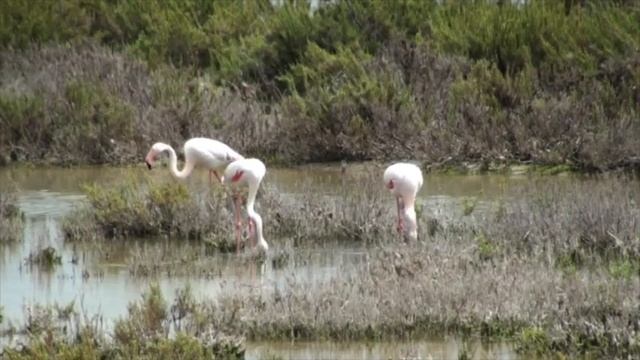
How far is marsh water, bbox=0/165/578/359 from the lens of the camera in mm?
11078

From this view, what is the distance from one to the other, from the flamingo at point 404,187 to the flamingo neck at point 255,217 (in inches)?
41.9

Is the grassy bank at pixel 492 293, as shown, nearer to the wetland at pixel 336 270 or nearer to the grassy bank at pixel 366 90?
the wetland at pixel 336 270

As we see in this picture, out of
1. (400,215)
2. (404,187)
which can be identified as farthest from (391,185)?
(400,215)

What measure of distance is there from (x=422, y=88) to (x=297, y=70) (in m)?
1.76

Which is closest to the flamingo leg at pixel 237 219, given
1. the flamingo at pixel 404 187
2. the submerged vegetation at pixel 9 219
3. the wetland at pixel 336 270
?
the wetland at pixel 336 270

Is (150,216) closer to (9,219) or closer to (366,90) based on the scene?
(9,219)

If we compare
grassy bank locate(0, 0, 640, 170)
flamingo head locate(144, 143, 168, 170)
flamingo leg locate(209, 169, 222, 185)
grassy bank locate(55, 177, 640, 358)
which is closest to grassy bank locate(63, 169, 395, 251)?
flamingo head locate(144, 143, 168, 170)

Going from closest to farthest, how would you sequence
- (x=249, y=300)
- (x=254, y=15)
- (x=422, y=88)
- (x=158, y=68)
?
(x=249, y=300), (x=422, y=88), (x=158, y=68), (x=254, y=15)

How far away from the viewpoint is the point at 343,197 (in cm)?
1529

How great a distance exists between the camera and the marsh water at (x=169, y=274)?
36.3 feet

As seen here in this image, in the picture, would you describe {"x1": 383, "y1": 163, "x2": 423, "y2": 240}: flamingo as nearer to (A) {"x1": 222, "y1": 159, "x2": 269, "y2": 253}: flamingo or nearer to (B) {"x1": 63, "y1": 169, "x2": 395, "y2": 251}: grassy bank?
(B) {"x1": 63, "y1": 169, "x2": 395, "y2": 251}: grassy bank

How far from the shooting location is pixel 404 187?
47.5 feet

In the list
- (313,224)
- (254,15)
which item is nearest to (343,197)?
(313,224)

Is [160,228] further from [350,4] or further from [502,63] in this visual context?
[350,4]
